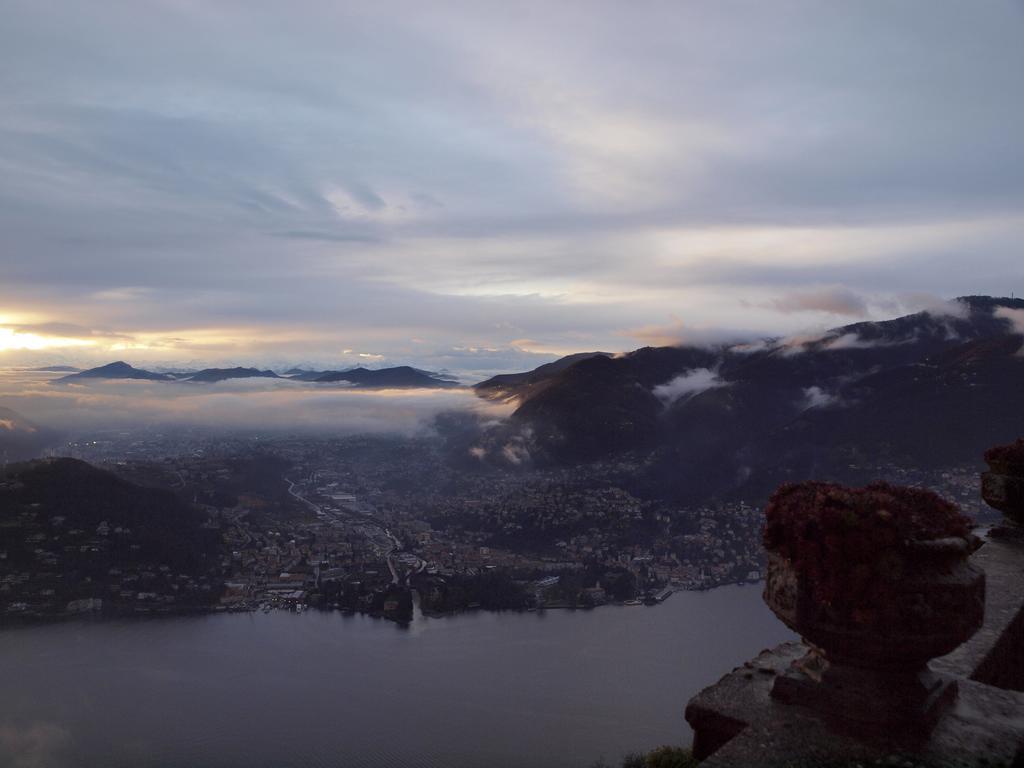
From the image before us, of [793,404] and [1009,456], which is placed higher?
[1009,456]

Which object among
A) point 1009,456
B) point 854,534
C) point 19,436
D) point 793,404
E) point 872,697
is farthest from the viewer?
point 19,436

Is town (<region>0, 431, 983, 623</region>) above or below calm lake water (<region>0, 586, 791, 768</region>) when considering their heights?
above

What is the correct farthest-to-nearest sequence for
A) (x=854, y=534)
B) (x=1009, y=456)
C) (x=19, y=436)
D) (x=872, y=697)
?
(x=19, y=436), (x=1009, y=456), (x=872, y=697), (x=854, y=534)

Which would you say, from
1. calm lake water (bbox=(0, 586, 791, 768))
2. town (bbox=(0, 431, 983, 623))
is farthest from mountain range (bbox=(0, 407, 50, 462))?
calm lake water (bbox=(0, 586, 791, 768))

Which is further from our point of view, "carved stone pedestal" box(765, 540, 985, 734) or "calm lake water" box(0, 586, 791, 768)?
"calm lake water" box(0, 586, 791, 768)

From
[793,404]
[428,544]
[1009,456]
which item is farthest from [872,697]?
[793,404]

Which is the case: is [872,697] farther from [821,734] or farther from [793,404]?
[793,404]

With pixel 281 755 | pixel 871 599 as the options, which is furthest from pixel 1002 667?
pixel 281 755

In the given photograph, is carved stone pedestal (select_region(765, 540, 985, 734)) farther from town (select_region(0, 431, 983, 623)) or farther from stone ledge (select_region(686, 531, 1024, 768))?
town (select_region(0, 431, 983, 623))
